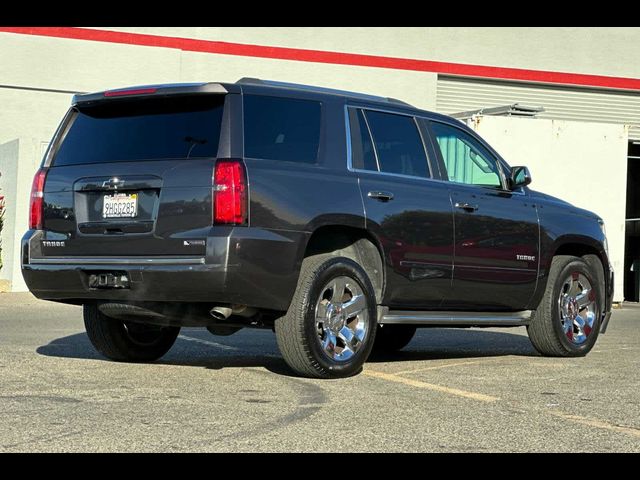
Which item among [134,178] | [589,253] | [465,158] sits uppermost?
[465,158]

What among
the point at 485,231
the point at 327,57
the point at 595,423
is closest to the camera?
the point at 595,423

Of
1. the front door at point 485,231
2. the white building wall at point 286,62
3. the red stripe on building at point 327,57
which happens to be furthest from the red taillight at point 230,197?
the red stripe on building at point 327,57

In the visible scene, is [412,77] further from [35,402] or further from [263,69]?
[35,402]

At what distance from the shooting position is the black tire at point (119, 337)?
921 centimetres

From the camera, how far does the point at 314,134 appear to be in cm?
847

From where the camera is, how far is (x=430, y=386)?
808 cm

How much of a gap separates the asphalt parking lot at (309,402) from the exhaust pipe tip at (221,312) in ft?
1.42

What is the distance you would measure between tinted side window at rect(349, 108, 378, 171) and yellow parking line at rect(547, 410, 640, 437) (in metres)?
2.51

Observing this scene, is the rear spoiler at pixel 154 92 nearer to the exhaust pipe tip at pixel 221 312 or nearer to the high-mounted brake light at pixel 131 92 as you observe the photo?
the high-mounted brake light at pixel 131 92

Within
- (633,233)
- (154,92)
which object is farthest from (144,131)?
(633,233)

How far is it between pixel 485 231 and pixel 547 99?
2053cm

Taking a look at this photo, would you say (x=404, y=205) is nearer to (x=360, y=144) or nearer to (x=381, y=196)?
(x=381, y=196)

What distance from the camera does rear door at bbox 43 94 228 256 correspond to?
25.8 ft
